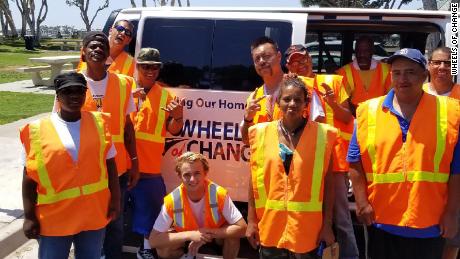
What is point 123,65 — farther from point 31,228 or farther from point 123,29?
point 31,228

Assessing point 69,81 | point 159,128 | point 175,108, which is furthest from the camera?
point 159,128

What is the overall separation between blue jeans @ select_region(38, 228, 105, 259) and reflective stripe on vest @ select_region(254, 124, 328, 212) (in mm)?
1056

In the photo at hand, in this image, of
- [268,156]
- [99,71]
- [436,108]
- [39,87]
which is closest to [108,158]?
[99,71]

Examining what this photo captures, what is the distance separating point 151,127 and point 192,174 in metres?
0.61

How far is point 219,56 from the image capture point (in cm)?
405

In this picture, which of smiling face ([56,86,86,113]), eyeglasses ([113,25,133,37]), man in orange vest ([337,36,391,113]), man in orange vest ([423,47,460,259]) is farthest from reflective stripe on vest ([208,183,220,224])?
man in orange vest ([423,47,460,259])

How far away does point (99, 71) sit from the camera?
3457 mm

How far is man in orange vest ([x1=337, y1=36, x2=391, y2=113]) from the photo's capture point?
4.21 m

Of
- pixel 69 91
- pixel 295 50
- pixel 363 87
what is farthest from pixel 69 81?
pixel 363 87

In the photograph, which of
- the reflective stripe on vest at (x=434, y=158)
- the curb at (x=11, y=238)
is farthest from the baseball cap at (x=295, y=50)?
the curb at (x=11, y=238)

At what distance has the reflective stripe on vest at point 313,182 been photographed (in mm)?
2740

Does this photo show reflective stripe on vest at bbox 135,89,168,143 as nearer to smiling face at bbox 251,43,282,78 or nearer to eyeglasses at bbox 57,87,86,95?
smiling face at bbox 251,43,282,78

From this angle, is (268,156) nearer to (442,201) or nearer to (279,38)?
(442,201)

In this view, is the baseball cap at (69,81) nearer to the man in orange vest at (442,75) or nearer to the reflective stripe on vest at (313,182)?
the reflective stripe on vest at (313,182)
